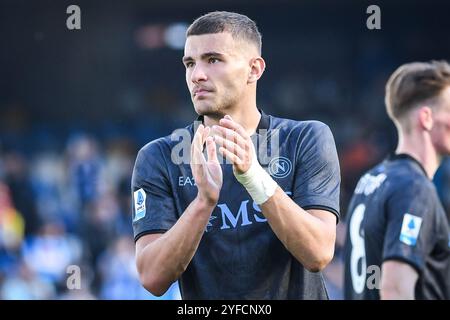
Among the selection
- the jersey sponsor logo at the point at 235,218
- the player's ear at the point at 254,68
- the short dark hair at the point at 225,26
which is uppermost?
the short dark hair at the point at 225,26

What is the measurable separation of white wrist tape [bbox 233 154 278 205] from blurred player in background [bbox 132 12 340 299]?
0.15 feet

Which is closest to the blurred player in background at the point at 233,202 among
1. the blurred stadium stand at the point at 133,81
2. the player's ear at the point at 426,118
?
the player's ear at the point at 426,118

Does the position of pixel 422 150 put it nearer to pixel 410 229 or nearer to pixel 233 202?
pixel 410 229

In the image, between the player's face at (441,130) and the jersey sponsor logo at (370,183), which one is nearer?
the jersey sponsor logo at (370,183)

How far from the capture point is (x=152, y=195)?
3.90m

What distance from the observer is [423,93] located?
478cm

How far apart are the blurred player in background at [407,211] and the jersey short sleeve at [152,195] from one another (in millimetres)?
1091

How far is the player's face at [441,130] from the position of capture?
4656 millimetres

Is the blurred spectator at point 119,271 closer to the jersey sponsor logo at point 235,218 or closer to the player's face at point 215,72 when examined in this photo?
the jersey sponsor logo at point 235,218

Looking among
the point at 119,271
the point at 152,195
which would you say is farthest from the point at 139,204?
the point at 119,271
